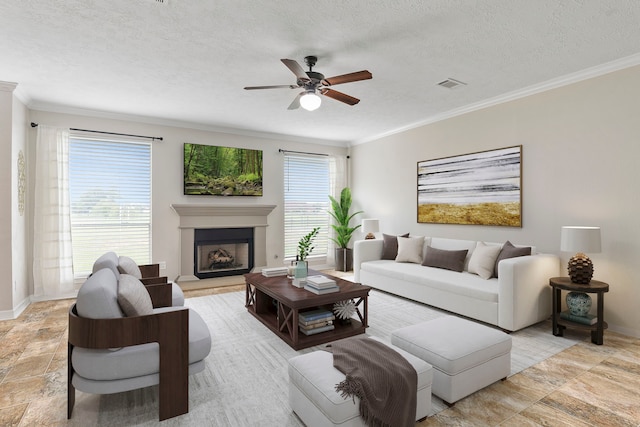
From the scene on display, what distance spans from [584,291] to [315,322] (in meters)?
2.59

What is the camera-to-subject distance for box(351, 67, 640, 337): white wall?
3289mm

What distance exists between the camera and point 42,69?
11.4 feet

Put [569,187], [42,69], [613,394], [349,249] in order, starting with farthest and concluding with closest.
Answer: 1. [349,249]
2. [569,187]
3. [42,69]
4. [613,394]

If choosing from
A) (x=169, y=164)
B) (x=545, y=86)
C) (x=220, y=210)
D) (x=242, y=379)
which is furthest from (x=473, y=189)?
(x=169, y=164)

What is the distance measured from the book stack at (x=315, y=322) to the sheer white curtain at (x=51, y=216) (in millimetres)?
3768

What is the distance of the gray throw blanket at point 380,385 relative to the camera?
170 centimetres

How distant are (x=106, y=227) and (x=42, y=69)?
7.72ft

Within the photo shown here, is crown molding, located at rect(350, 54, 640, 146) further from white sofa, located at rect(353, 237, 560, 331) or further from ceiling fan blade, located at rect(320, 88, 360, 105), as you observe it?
ceiling fan blade, located at rect(320, 88, 360, 105)

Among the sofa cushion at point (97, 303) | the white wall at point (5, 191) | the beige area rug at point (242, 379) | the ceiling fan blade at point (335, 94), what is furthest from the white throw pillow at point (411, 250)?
the white wall at point (5, 191)

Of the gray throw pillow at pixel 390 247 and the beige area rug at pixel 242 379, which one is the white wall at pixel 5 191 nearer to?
the beige area rug at pixel 242 379

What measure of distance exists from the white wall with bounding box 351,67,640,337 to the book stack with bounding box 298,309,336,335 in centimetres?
273

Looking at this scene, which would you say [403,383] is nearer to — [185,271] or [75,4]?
[75,4]

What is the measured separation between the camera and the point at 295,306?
2.95 metres

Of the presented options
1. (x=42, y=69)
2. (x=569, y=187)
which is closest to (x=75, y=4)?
(x=42, y=69)
